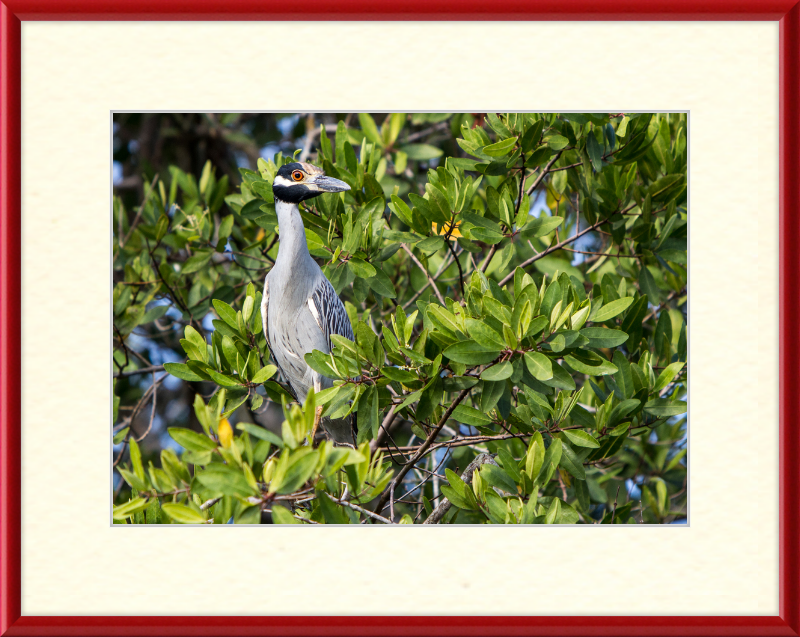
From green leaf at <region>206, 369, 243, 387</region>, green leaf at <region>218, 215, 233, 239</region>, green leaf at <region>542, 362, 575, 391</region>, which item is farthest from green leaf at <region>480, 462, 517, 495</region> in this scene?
green leaf at <region>218, 215, 233, 239</region>

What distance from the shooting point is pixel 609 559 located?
75.4 inches

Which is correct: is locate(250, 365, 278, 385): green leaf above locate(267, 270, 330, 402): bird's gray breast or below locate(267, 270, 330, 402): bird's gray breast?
below

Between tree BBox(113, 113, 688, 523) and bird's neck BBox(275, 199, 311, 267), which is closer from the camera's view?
tree BBox(113, 113, 688, 523)

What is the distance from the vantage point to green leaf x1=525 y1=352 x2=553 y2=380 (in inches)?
74.8

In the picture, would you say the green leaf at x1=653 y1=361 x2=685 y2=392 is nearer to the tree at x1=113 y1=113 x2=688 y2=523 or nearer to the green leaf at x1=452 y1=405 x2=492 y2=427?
the tree at x1=113 y1=113 x2=688 y2=523

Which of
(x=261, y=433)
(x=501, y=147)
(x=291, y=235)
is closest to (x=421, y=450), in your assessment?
(x=261, y=433)

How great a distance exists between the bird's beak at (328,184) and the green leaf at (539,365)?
45.4 inches

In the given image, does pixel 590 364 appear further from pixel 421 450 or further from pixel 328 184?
pixel 328 184

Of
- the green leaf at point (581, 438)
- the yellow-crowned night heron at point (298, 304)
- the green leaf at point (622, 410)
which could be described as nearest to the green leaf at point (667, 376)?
the green leaf at point (622, 410)
